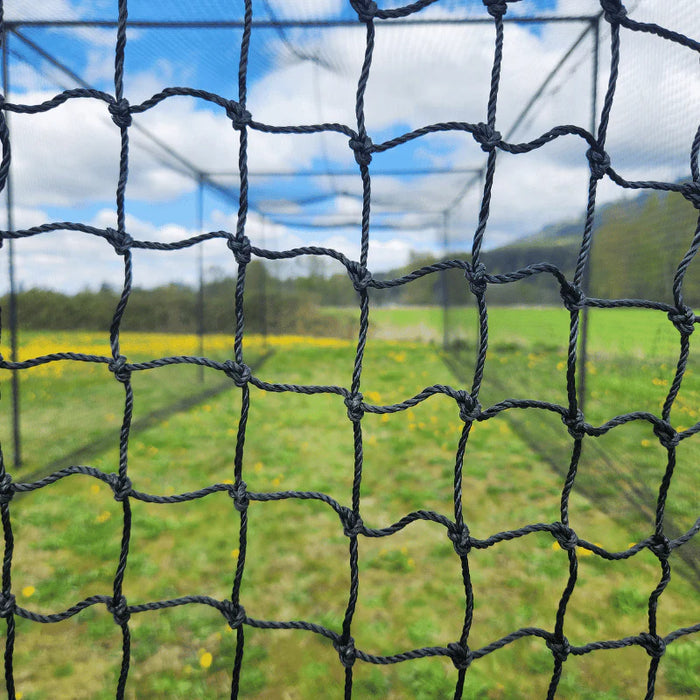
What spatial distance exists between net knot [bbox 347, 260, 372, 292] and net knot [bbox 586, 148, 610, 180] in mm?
356

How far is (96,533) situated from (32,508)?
0.43 metres

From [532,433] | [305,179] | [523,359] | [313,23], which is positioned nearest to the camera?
[313,23]

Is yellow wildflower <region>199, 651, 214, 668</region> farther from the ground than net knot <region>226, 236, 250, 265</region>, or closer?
closer

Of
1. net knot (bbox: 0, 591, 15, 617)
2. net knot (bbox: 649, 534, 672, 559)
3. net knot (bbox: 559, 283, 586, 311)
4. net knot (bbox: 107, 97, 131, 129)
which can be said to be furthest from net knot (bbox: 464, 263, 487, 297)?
net knot (bbox: 0, 591, 15, 617)

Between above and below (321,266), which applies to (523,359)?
below

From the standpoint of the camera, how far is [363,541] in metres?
1.95

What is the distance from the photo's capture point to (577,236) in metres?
2.70

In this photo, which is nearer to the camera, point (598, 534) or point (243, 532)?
point (243, 532)

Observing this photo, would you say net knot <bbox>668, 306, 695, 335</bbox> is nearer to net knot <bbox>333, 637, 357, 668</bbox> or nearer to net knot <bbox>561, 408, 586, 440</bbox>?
net knot <bbox>561, 408, 586, 440</bbox>

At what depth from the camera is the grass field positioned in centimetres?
135

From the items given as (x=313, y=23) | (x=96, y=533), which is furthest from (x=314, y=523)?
(x=313, y=23)

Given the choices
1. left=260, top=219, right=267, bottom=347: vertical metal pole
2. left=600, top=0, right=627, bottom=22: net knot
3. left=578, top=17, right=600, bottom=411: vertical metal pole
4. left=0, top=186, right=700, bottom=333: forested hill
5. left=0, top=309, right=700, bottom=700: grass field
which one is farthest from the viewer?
left=260, top=219, right=267, bottom=347: vertical metal pole

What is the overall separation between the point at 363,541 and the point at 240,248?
4.68 feet

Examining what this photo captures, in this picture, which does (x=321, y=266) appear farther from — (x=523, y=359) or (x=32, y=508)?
(x=32, y=508)
